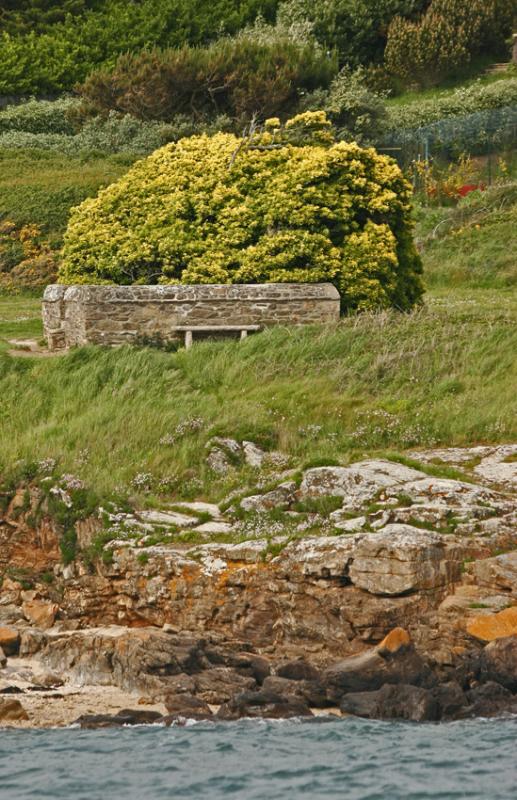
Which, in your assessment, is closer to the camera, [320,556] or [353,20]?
[320,556]

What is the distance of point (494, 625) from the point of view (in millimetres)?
20094

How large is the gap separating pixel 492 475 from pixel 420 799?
25.1 feet

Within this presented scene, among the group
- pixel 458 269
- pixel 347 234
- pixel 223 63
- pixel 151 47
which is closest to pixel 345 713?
pixel 347 234

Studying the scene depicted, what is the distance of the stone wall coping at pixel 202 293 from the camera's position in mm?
28797

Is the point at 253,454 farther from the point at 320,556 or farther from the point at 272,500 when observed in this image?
the point at 320,556

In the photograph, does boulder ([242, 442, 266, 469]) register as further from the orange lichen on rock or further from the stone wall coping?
the orange lichen on rock

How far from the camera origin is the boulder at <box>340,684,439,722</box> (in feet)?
60.7

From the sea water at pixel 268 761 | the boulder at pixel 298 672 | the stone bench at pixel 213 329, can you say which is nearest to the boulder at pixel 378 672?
the boulder at pixel 298 672

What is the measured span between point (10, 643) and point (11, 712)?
249 cm

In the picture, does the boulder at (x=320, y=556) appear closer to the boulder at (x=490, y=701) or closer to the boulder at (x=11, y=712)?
the boulder at (x=490, y=701)

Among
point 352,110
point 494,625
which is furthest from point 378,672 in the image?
point 352,110

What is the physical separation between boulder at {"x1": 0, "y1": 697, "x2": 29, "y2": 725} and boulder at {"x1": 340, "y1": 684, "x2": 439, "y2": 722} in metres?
3.64

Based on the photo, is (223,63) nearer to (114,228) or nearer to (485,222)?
(485,222)

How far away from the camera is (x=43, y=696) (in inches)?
771
